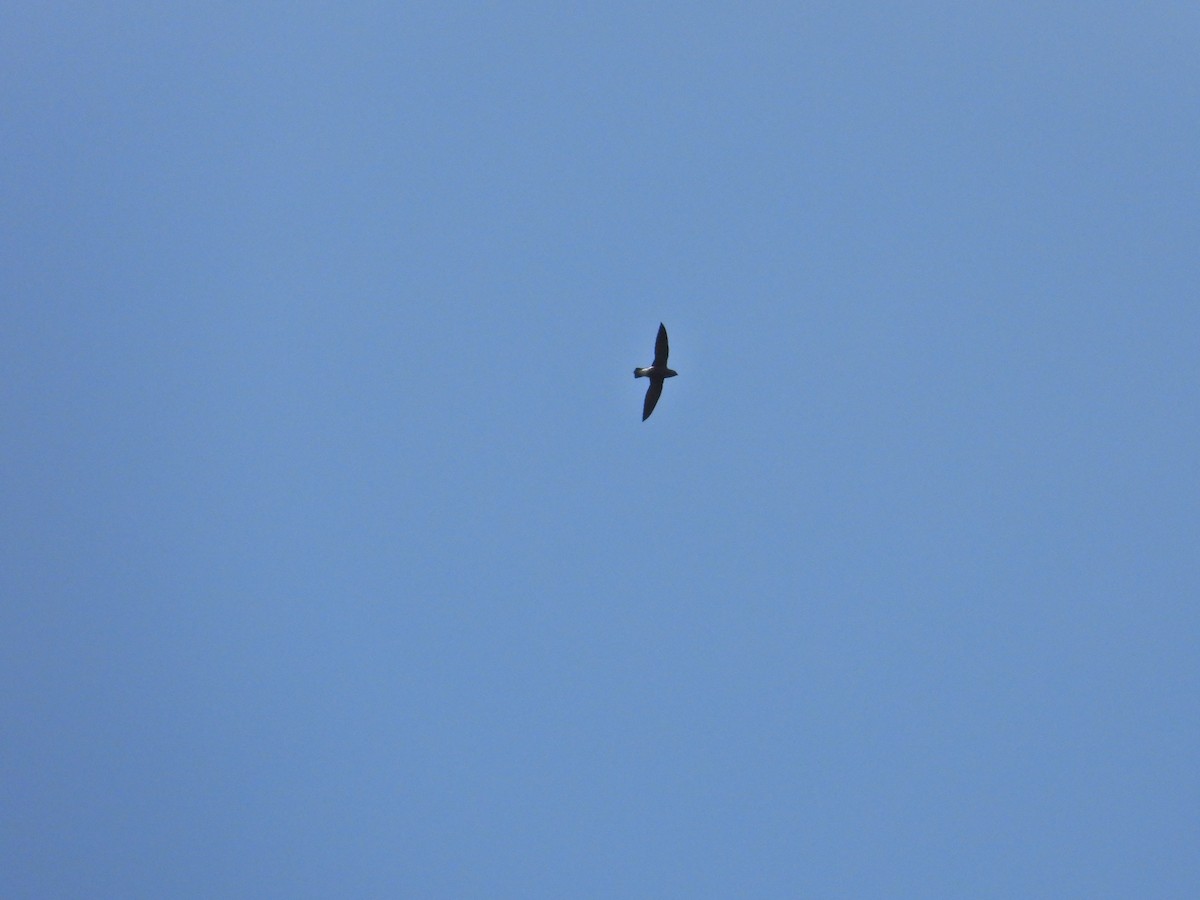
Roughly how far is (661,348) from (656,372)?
2.10 feet

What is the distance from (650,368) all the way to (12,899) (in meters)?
80.7

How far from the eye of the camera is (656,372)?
26578 millimetres

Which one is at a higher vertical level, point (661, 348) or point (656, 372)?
point (661, 348)

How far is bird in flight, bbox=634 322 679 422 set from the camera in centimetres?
2622

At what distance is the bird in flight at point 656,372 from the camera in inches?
1032

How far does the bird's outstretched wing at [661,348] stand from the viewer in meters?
26.0

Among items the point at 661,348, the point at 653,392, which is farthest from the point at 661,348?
the point at 653,392

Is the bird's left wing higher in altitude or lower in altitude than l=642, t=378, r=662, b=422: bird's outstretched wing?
higher

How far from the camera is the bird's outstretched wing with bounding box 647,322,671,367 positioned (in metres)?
26.0

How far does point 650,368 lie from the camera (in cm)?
2655

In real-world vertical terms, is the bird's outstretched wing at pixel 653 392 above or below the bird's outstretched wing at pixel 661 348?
below

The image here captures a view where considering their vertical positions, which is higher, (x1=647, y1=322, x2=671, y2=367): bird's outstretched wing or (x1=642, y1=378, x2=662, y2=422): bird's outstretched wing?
(x1=647, y1=322, x2=671, y2=367): bird's outstretched wing

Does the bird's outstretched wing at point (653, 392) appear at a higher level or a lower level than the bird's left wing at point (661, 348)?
lower

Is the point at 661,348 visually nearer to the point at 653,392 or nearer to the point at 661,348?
the point at 661,348
